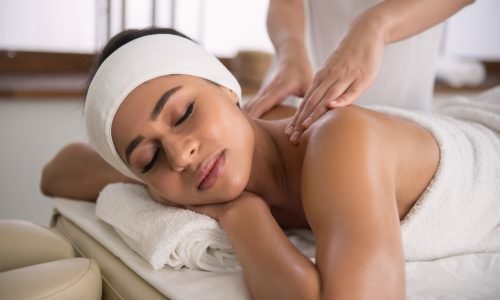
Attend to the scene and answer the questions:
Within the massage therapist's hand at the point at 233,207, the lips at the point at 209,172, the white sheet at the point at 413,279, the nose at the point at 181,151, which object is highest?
the nose at the point at 181,151

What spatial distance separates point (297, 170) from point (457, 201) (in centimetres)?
36

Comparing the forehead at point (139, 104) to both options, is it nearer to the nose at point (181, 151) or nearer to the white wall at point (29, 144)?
the nose at point (181, 151)

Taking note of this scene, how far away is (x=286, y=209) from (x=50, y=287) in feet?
1.88

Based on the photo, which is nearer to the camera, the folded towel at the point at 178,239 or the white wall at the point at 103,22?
the folded towel at the point at 178,239

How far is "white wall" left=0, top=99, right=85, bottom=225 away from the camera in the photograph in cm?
247

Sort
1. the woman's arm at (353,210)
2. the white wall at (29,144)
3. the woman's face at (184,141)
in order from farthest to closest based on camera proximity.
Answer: the white wall at (29,144) < the woman's face at (184,141) < the woman's arm at (353,210)

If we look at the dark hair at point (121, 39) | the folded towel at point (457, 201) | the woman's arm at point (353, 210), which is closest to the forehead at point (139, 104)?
the dark hair at point (121, 39)

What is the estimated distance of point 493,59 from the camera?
425 cm

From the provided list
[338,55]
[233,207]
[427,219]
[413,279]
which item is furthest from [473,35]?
[233,207]

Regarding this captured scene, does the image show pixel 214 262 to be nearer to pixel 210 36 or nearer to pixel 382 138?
pixel 382 138

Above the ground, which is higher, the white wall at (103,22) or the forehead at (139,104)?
the forehead at (139,104)

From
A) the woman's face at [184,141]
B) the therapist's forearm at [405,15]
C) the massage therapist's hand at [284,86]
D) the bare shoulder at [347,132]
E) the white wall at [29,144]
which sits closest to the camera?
the bare shoulder at [347,132]

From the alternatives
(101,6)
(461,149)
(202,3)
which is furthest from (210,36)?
(461,149)

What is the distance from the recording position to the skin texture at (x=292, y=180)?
0.85 meters
